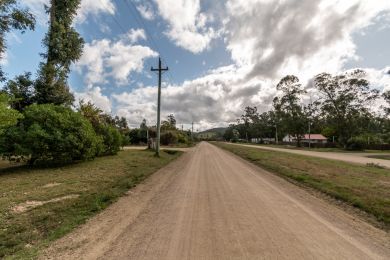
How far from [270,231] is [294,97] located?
58.2 m

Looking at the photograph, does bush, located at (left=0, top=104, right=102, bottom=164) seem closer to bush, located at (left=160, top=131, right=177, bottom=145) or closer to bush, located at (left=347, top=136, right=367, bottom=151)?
bush, located at (left=160, top=131, right=177, bottom=145)

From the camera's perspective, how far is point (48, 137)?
14109mm

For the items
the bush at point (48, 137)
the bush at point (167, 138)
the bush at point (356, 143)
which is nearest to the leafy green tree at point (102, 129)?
the bush at point (48, 137)

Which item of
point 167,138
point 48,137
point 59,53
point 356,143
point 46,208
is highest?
point 59,53

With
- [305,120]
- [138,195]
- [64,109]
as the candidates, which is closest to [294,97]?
[305,120]

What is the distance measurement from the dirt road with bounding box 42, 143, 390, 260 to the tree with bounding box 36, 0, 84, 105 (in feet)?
63.3

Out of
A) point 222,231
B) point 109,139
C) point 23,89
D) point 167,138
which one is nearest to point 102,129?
point 109,139

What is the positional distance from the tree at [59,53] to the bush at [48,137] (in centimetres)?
837

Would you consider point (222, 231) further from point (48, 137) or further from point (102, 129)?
point (102, 129)

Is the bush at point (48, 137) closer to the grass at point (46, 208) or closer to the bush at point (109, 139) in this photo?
the grass at point (46, 208)

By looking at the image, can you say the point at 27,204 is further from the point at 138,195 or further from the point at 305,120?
the point at 305,120

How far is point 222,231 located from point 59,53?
23.9 meters

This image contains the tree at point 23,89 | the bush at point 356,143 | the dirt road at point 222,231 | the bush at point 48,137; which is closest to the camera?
the dirt road at point 222,231

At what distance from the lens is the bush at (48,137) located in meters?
13.9
